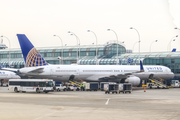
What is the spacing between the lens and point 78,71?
7312 cm

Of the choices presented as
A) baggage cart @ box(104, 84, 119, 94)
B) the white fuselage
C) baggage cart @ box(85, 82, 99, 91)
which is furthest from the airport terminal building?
baggage cart @ box(104, 84, 119, 94)

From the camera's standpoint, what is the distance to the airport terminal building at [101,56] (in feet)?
326

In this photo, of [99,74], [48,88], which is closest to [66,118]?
[48,88]

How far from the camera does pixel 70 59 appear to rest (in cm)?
12494

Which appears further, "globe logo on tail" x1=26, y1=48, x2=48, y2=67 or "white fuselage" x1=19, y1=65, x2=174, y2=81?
"white fuselage" x1=19, y1=65, x2=174, y2=81

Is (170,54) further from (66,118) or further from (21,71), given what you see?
(66,118)

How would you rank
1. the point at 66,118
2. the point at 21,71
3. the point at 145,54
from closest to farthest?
the point at 66,118, the point at 21,71, the point at 145,54

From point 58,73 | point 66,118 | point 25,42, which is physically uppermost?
point 25,42

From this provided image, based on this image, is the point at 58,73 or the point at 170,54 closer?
the point at 58,73

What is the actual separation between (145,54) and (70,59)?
28.6 m

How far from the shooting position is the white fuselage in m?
67.6

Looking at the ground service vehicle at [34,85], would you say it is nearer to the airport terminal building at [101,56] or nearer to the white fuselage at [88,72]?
the white fuselage at [88,72]

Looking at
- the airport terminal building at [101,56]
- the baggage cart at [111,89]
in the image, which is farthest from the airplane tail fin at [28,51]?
the airport terminal building at [101,56]

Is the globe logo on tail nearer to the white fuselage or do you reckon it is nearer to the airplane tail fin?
the airplane tail fin
